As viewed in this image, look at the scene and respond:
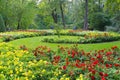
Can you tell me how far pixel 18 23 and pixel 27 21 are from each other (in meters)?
1.38

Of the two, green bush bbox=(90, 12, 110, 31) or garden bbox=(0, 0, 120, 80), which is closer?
garden bbox=(0, 0, 120, 80)

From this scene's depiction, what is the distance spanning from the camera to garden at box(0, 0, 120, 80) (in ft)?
16.7

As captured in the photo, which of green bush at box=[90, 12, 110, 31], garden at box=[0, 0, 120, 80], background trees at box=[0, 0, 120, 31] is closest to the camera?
garden at box=[0, 0, 120, 80]

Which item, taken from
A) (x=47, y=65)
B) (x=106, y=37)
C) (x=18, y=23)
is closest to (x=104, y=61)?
(x=47, y=65)

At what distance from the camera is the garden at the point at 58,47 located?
5082 millimetres

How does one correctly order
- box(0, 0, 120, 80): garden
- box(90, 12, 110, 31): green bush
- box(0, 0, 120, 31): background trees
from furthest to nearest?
box(90, 12, 110, 31): green bush, box(0, 0, 120, 31): background trees, box(0, 0, 120, 80): garden

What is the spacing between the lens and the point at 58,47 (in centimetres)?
899

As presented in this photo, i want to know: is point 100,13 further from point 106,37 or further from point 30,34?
point 106,37

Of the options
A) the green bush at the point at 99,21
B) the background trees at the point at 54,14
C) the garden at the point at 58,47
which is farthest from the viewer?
the green bush at the point at 99,21

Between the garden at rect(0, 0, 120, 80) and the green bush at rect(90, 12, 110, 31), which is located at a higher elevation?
the garden at rect(0, 0, 120, 80)

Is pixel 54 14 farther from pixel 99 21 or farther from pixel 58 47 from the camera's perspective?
pixel 58 47

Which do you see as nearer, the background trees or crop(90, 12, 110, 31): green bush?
the background trees

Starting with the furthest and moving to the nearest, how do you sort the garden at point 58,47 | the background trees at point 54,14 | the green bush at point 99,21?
the green bush at point 99,21 < the background trees at point 54,14 < the garden at point 58,47

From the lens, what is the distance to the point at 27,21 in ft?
117
